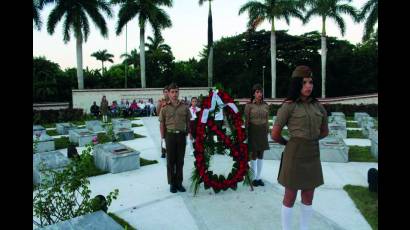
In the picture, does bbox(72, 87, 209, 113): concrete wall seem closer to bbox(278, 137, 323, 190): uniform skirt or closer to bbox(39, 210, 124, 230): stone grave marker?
bbox(39, 210, 124, 230): stone grave marker

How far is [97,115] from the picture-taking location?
23.7 metres

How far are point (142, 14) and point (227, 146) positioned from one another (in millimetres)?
27194

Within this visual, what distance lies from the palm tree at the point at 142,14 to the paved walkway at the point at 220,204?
24449mm

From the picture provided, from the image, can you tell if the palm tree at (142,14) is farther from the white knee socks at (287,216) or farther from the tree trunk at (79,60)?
the white knee socks at (287,216)

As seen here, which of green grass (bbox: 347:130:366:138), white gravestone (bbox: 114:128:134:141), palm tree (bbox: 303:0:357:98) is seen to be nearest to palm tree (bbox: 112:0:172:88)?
palm tree (bbox: 303:0:357:98)

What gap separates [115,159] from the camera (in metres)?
7.79

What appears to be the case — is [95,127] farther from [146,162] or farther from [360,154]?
[360,154]

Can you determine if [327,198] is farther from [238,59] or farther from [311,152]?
[238,59]

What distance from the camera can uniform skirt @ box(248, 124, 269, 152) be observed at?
247 inches

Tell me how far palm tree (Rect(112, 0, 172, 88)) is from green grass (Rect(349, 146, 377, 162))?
22987mm
